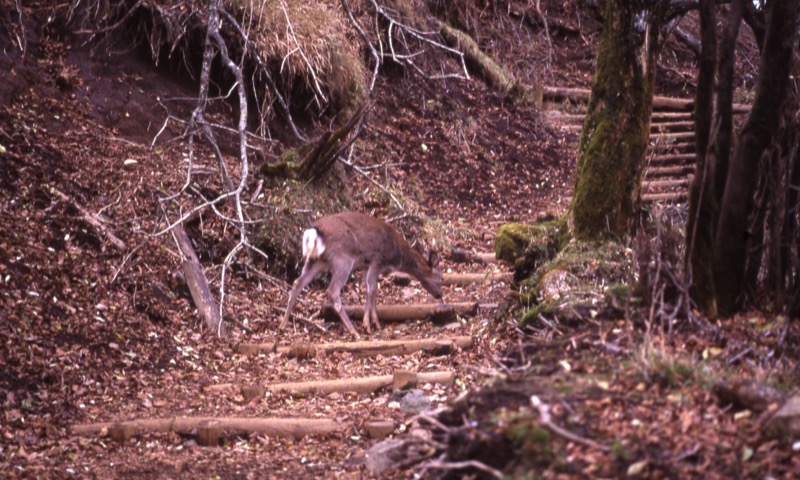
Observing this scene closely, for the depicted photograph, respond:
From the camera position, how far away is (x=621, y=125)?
801cm

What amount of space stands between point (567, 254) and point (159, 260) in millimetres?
3994

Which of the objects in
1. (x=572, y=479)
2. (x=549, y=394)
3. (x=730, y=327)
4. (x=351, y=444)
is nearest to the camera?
(x=572, y=479)

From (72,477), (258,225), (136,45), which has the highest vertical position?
(136,45)

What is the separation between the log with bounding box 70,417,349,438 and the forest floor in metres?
0.06

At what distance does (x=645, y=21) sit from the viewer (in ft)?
26.0

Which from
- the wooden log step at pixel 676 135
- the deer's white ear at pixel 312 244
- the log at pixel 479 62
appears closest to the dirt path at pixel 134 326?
the deer's white ear at pixel 312 244

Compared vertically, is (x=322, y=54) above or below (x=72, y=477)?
above

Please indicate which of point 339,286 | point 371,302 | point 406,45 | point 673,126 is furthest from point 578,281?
point 673,126

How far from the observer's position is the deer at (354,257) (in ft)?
29.3

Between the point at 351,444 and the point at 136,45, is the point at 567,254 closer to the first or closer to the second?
the point at 351,444

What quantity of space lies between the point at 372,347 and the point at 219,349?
1.38 meters

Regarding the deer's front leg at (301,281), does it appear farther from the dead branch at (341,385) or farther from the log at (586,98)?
the log at (586,98)

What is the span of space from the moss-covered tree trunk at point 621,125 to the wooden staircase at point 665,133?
15.0 feet

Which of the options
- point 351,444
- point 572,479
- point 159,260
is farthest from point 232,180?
point 572,479
